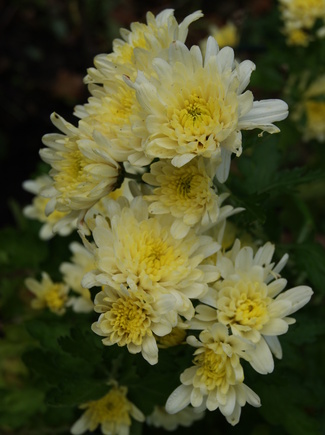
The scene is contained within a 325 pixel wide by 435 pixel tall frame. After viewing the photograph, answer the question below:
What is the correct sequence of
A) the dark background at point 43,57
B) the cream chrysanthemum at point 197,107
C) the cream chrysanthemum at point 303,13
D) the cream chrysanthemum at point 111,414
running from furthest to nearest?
the dark background at point 43,57 < the cream chrysanthemum at point 303,13 < the cream chrysanthemum at point 111,414 < the cream chrysanthemum at point 197,107

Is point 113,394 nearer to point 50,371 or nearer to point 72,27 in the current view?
point 50,371

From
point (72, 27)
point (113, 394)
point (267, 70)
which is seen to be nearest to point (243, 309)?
point (113, 394)

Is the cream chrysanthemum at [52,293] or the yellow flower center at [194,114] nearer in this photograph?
the yellow flower center at [194,114]

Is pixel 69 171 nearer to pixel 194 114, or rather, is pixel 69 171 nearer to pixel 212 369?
pixel 194 114

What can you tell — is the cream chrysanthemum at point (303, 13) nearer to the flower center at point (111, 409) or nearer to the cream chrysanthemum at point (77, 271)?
the cream chrysanthemum at point (77, 271)

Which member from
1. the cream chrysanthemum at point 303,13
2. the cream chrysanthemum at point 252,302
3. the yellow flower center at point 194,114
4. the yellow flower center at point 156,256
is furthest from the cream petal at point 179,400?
the cream chrysanthemum at point 303,13

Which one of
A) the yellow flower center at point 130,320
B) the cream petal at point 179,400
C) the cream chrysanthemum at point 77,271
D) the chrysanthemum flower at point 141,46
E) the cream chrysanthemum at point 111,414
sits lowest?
the cream chrysanthemum at point 111,414

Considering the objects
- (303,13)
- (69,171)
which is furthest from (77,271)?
(303,13)

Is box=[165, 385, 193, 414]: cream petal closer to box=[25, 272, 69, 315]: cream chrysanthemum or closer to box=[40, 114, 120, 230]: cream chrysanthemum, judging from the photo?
box=[40, 114, 120, 230]: cream chrysanthemum
